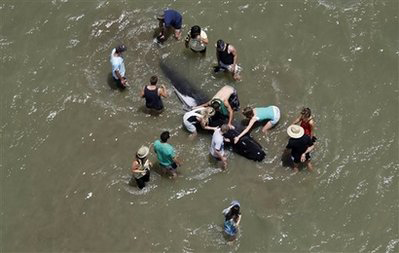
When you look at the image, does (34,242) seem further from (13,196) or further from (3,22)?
(3,22)

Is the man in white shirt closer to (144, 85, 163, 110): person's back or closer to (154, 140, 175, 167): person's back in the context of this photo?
(154, 140, 175, 167): person's back

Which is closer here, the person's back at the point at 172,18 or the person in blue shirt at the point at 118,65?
the person in blue shirt at the point at 118,65

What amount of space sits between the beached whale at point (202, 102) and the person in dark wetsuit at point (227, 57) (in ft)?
3.29

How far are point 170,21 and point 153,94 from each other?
2.73m

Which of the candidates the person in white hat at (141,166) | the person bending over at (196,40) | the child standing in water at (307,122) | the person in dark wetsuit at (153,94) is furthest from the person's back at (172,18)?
the child standing in water at (307,122)

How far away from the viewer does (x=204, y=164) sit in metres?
14.8

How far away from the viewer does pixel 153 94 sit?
592 inches

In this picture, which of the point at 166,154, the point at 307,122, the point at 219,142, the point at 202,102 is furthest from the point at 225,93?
the point at 166,154

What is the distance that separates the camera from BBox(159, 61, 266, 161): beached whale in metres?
14.6

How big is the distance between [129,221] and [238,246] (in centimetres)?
270

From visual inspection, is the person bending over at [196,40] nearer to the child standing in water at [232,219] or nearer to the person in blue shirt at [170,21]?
the person in blue shirt at [170,21]

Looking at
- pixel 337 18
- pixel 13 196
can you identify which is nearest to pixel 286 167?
pixel 337 18

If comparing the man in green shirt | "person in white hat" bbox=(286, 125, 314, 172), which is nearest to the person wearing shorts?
"person in white hat" bbox=(286, 125, 314, 172)

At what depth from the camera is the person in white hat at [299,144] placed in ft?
44.8
